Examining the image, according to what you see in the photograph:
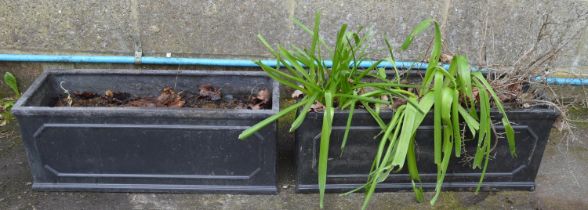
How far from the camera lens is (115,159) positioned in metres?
2.31

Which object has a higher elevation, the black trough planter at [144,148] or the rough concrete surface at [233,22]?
the rough concrete surface at [233,22]

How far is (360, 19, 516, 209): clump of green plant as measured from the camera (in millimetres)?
2084

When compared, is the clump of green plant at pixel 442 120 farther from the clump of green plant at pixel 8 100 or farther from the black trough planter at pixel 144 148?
the clump of green plant at pixel 8 100

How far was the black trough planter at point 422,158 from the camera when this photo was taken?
7.39 feet

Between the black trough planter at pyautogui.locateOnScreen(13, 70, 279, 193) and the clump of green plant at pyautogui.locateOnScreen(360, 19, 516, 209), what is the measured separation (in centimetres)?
50

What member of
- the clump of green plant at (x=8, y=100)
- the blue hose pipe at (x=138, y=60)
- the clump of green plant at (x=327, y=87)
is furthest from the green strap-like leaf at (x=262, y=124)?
the clump of green plant at (x=8, y=100)

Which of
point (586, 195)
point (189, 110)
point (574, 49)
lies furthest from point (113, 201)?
point (574, 49)

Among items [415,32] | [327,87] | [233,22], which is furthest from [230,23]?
[415,32]

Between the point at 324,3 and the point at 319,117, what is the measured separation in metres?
0.92

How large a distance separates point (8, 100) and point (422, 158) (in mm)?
2400

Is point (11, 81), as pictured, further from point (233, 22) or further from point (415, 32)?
point (415, 32)

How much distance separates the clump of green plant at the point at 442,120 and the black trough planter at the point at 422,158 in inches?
3.5

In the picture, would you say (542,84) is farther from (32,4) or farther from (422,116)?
(32,4)

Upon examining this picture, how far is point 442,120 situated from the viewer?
218 cm
